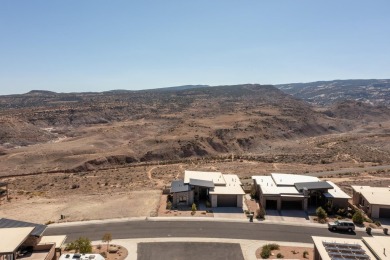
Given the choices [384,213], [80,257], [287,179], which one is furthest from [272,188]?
[80,257]

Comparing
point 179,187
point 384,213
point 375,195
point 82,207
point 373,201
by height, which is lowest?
point 384,213

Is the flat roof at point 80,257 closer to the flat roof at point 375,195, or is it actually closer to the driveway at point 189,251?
the driveway at point 189,251

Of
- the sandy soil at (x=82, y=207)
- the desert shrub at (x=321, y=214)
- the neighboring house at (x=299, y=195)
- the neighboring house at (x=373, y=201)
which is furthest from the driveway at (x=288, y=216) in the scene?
the sandy soil at (x=82, y=207)

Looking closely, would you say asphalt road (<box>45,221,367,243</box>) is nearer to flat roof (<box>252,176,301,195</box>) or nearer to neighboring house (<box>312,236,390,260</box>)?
flat roof (<box>252,176,301,195</box>)

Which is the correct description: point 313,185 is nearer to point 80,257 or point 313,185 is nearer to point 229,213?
point 229,213

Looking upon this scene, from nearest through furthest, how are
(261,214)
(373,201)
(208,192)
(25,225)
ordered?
(25,225)
(261,214)
(373,201)
(208,192)

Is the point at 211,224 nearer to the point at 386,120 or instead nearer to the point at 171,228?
the point at 171,228

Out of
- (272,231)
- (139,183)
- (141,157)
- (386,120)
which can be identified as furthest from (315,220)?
(386,120)
